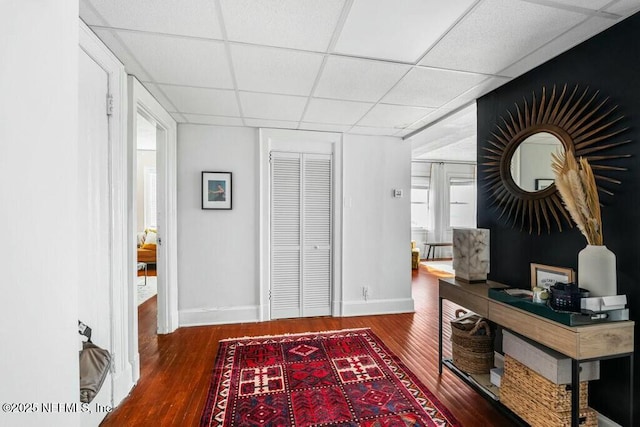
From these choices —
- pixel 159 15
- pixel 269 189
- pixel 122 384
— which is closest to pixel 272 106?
pixel 269 189

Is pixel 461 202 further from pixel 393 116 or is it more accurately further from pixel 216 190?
pixel 216 190

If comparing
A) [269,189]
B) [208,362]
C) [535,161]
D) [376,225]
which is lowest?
[208,362]

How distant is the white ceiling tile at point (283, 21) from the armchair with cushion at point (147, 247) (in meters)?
5.56

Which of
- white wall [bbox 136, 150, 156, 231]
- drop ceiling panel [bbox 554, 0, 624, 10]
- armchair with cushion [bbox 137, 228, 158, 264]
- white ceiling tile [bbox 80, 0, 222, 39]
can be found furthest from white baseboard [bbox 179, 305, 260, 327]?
white wall [bbox 136, 150, 156, 231]

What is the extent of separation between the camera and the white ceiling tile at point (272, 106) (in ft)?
8.70

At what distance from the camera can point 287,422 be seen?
6.06ft

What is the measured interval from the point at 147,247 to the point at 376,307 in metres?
4.97

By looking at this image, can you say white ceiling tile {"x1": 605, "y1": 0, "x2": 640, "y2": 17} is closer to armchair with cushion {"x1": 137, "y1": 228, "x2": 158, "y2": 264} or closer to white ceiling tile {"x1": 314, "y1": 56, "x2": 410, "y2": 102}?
white ceiling tile {"x1": 314, "y1": 56, "x2": 410, "y2": 102}

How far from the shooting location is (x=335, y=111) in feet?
9.86

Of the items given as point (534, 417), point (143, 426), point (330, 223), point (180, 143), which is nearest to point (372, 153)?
point (330, 223)

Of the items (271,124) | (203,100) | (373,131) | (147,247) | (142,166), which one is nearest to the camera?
(203,100)

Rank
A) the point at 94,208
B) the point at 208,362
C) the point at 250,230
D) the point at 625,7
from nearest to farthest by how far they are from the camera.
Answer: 1. the point at 625,7
2. the point at 94,208
3. the point at 208,362
4. the point at 250,230

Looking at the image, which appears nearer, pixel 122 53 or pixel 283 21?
pixel 283 21

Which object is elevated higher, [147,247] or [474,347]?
[147,247]
